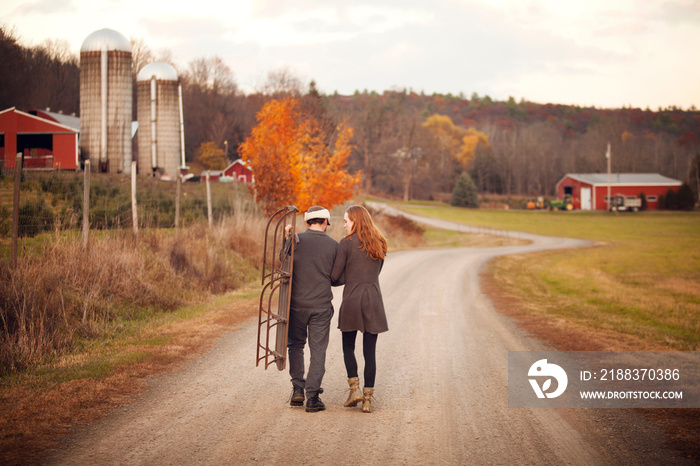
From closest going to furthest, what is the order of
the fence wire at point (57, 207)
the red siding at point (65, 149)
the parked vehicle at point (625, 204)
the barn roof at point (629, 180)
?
1. the fence wire at point (57, 207)
2. the red siding at point (65, 149)
3. the parked vehicle at point (625, 204)
4. the barn roof at point (629, 180)

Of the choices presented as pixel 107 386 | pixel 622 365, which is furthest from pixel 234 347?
pixel 622 365

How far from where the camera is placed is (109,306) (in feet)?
31.2

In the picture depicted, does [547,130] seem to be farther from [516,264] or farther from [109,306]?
[109,306]

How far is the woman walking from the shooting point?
5523mm

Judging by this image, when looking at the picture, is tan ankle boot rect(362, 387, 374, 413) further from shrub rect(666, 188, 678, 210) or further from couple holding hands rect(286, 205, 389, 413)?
shrub rect(666, 188, 678, 210)

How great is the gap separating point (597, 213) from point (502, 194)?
3621 centimetres

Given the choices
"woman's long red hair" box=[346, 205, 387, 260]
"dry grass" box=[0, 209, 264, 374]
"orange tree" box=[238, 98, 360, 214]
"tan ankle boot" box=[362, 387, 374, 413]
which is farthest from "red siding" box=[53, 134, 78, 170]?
"tan ankle boot" box=[362, 387, 374, 413]

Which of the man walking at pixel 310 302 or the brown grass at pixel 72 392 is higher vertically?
the man walking at pixel 310 302

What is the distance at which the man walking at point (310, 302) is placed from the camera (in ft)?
18.0

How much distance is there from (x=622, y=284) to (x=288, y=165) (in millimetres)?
13575

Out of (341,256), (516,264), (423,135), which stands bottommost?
(516,264)

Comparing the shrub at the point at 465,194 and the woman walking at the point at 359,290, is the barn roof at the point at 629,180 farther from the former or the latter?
the woman walking at the point at 359,290

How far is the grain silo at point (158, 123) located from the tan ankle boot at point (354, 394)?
33362 millimetres

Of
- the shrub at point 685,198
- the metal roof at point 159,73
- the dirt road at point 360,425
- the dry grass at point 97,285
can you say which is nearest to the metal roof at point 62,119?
the metal roof at point 159,73
